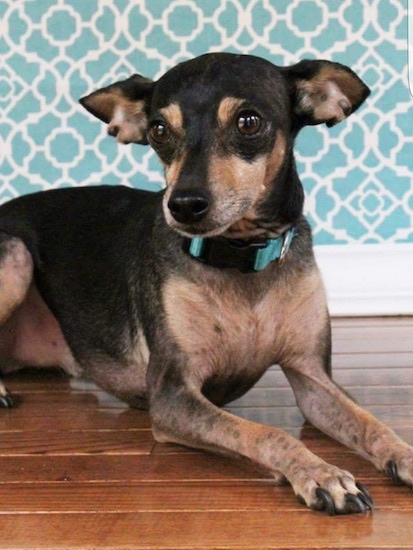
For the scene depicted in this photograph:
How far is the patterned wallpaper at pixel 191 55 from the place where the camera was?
4.28 m

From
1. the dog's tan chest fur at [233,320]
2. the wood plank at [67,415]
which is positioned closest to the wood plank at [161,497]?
the dog's tan chest fur at [233,320]

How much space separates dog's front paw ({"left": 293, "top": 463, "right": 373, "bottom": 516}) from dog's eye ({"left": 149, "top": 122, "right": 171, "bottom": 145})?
2.92 ft

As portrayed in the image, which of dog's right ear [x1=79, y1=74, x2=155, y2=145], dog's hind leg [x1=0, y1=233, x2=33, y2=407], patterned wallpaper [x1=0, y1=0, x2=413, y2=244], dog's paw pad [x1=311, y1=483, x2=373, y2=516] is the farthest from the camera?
patterned wallpaper [x1=0, y1=0, x2=413, y2=244]

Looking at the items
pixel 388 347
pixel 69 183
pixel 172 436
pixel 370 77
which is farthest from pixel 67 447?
pixel 370 77

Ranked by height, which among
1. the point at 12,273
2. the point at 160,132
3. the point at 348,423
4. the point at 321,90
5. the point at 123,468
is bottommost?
the point at 123,468

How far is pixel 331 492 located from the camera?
1.91 metres

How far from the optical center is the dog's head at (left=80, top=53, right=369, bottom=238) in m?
2.16

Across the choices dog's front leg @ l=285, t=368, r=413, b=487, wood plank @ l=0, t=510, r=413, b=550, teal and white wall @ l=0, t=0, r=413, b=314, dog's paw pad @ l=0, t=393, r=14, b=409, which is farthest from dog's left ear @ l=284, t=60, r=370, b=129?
teal and white wall @ l=0, t=0, r=413, b=314

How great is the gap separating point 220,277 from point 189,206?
395 millimetres

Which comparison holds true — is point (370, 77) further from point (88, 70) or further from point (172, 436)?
point (172, 436)

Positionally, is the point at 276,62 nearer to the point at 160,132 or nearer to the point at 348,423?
the point at 160,132

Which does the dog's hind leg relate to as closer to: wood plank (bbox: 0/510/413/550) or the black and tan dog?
the black and tan dog

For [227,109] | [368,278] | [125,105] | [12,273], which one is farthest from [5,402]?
[368,278]

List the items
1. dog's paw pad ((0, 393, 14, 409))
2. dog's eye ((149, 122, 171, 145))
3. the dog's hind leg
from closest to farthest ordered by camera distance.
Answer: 1. dog's eye ((149, 122, 171, 145))
2. dog's paw pad ((0, 393, 14, 409))
3. the dog's hind leg
